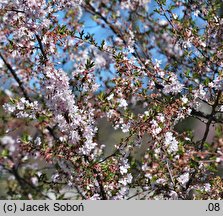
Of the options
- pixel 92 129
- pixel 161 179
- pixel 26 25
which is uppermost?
pixel 26 25

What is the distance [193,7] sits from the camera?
16.3ft

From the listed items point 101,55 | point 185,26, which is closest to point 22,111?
point 185,26

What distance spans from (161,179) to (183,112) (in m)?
0.66

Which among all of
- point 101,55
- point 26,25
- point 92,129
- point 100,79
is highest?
point 101,55

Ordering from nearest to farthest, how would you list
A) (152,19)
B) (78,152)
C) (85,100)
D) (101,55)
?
(78,152) → (85,100) → (152,19) → (101,55)

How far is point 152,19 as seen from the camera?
606 centimetres

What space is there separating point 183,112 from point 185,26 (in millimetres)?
1220

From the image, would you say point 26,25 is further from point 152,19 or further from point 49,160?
point 152,19

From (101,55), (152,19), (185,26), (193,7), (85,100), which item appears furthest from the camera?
(101,55)

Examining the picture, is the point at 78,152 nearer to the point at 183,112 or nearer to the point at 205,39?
the point at 183,112

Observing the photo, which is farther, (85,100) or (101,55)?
(101,55)

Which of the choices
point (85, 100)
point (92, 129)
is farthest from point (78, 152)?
point (85, 100)

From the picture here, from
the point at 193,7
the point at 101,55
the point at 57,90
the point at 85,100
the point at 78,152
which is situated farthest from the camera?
the point at 101,55

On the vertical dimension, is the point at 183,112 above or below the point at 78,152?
above
